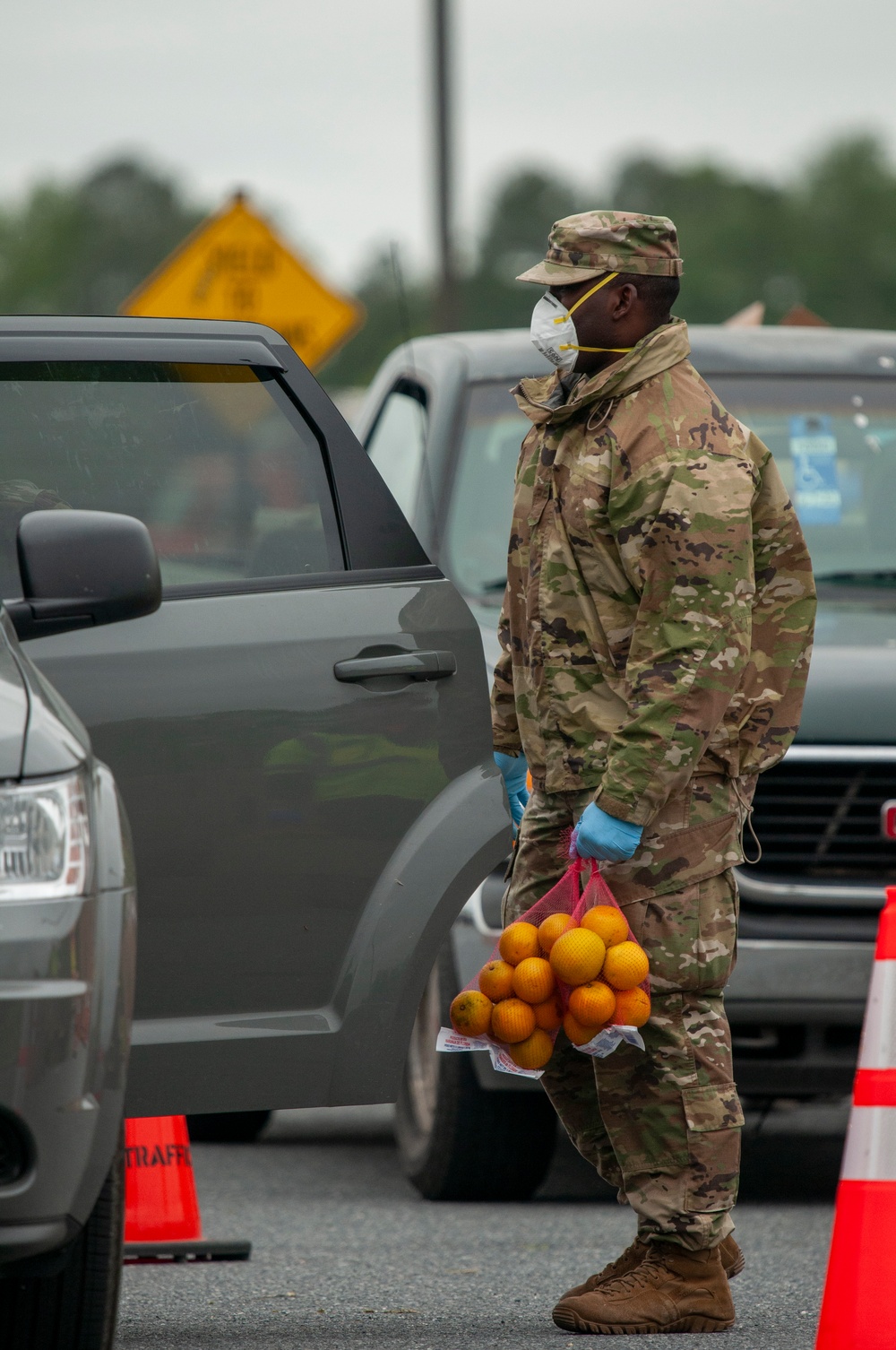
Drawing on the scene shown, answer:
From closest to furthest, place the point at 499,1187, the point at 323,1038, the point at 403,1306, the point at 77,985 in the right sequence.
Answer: the point at 77,985 < the point at 323,1038 < the point at 403,1306 < the point at 499,1187

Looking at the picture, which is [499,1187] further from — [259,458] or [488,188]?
[488,188]

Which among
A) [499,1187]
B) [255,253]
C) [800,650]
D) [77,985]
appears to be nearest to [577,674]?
[800,650]

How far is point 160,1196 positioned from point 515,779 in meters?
1.28

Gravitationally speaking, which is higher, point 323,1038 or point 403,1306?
point 323,1038

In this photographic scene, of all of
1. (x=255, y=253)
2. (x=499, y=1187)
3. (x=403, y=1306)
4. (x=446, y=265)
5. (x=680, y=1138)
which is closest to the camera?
(x=680, y=1138)

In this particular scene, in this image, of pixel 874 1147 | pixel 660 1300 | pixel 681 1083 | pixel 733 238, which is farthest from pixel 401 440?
pixel 733 238

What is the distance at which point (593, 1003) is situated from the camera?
3.83 meters

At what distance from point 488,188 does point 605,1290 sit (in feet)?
338

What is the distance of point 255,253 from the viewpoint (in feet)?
36.7

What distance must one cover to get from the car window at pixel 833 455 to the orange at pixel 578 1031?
8.54 ft

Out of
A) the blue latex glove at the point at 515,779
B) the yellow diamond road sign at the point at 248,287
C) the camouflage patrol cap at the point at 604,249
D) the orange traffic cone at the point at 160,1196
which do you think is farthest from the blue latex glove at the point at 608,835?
the yellow diamond road sign at the point at 248,287

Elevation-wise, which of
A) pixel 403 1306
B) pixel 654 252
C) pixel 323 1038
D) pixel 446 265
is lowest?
pixel 446 265

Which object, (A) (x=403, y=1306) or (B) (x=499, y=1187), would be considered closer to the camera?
(A) (x=403, y=1306)

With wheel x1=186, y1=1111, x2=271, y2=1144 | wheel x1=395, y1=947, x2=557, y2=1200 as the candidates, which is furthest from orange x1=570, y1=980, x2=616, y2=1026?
wheel x1=186, y1=1111, x2=271, y2=1144
